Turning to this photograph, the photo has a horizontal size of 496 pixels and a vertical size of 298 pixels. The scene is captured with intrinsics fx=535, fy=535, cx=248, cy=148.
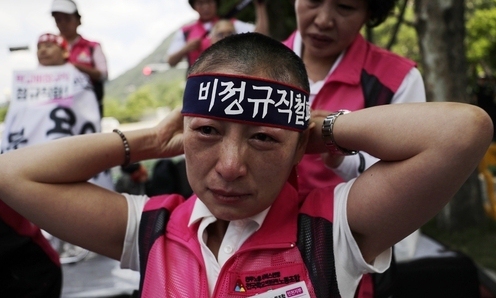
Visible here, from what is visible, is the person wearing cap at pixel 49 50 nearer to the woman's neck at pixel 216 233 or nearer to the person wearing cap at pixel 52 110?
the person wearing cap at pixel 52 110

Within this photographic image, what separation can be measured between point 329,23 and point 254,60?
58cm

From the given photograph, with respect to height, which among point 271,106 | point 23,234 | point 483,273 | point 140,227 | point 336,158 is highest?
point 271,106

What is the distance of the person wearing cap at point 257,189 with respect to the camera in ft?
4.36

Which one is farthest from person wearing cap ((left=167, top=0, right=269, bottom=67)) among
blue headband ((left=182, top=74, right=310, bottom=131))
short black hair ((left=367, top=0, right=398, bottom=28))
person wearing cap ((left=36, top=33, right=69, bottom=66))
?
blue headband ((left=182, top=74, right=310, bottom=131))

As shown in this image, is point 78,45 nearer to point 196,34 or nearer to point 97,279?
point 196,34

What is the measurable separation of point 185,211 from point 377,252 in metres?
0.57

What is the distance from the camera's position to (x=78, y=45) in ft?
14.3

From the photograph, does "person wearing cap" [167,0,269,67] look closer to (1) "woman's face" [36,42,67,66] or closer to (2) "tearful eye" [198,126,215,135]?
(1) "woman's face" [36,42,67,66]

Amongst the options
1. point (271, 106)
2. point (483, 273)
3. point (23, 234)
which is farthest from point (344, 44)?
point (483, 273)

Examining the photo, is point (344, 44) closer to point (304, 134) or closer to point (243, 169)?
point (304, 134)

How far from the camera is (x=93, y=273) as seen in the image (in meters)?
3.55

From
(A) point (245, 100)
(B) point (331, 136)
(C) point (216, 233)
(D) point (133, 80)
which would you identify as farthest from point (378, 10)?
(D) point (133, 80)

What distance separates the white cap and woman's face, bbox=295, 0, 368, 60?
2789mm

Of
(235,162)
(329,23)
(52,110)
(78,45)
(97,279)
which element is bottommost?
(97,279)
